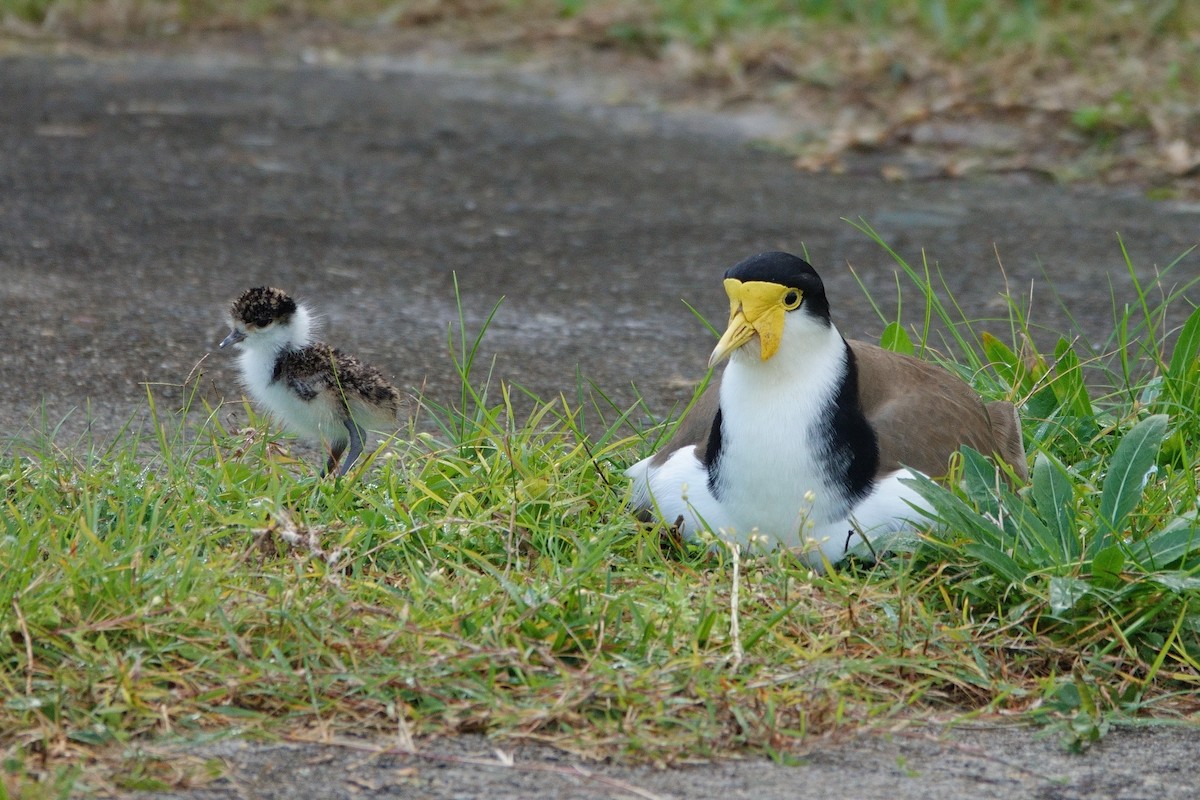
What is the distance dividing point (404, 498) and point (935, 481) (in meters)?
1.23

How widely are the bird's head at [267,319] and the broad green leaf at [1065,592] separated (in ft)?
6.32

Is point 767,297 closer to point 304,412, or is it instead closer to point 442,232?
point 304,412

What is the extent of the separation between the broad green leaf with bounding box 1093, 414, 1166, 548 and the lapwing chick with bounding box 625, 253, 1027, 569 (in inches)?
15.1

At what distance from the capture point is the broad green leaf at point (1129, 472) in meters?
3.50

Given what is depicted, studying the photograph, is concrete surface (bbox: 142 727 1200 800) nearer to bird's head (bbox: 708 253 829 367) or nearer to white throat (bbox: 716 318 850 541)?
white throat (bbox: 716 318 850 541)

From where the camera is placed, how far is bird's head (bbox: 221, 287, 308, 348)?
4.05 meters

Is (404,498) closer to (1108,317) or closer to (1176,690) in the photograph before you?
(1176,690)

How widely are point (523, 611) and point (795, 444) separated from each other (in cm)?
77

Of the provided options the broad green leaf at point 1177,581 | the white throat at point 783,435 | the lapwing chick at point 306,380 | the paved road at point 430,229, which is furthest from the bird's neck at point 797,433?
the paved road at point 430,229

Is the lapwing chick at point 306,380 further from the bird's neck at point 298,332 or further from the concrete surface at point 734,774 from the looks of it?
the concrete surface at point 734,774

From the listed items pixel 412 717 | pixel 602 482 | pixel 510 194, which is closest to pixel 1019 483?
pixel 602 482

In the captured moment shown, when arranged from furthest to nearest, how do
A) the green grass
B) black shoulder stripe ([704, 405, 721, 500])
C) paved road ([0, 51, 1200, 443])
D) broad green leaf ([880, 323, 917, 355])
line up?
paved road ([0, 51, 1200, 443])
broad green leaf ([880, 323, 917, 355])
black shoulder stripe ([704, 405, 721, 500])
the green grass

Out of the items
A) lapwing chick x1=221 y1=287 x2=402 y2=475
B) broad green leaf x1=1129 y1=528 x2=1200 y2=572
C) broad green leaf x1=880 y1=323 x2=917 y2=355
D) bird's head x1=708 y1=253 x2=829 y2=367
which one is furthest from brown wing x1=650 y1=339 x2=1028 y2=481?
lapwing chick x1=221 y1=287 x2=402 y2=475

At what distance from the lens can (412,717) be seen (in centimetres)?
295
